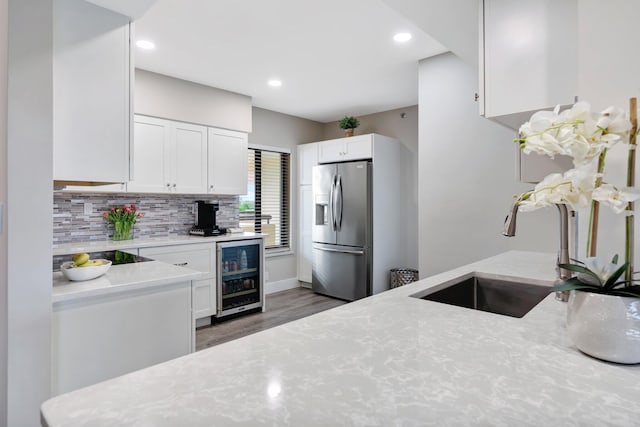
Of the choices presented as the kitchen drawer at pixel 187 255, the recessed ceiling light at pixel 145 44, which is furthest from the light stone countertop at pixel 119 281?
the recessed ceiling light at pixel 145 44

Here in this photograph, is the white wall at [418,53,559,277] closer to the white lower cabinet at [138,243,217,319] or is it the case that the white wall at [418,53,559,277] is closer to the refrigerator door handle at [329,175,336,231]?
the refrigerator door handle at [329,175,336,231]

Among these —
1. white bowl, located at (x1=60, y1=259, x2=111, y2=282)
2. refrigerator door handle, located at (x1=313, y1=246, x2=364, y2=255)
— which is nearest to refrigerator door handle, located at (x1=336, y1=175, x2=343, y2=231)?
refrigerator door handle, located at (x1=313, y1=246, x2=364, y2=255)

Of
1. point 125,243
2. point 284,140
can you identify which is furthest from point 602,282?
point 284,140

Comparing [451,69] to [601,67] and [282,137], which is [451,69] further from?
[282,137]

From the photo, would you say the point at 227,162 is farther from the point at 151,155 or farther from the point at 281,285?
the point at 281,285

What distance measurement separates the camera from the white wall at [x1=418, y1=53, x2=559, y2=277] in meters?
2.80

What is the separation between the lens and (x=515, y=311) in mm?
1626

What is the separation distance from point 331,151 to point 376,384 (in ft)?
13.8

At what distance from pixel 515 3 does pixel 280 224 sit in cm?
409

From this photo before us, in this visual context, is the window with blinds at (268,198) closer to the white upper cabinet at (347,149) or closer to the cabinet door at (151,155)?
the white upper cabinet at (347,149)

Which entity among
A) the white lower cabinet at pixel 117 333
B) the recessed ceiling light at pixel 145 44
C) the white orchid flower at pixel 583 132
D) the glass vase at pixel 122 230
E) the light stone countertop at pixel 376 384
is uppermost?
the recessed ceiling light at pixel 145 44

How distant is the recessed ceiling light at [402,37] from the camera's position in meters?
2.73

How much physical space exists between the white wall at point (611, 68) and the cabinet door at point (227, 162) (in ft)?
11.5

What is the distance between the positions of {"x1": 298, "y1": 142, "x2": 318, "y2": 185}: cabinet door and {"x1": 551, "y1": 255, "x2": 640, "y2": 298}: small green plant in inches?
167
